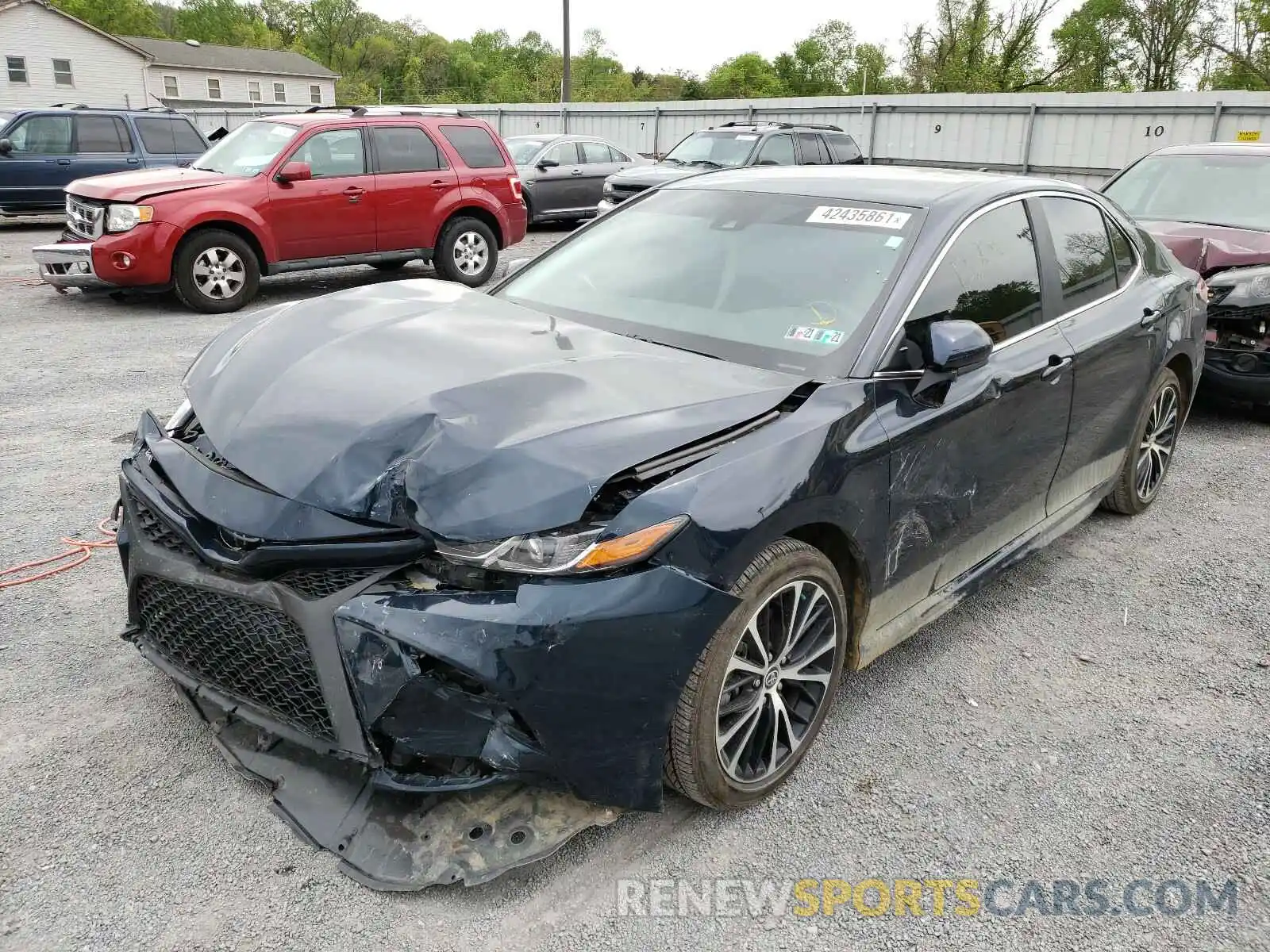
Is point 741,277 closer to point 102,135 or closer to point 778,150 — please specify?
point 778,150

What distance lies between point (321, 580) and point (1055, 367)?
281 centimetres

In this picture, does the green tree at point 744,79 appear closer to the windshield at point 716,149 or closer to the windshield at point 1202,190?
the windshield at point 716,149

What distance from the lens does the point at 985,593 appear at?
4.31 metres

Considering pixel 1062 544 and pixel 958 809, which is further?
pixel 1062 544

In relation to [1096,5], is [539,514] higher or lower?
lower

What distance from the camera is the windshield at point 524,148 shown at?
1665 cm

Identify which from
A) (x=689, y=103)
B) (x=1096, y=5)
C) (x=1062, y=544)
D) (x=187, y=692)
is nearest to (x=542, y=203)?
(x=689, y=103)

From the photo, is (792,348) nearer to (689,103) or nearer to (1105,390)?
(1105,390)

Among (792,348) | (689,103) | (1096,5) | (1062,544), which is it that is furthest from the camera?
(1096,5)

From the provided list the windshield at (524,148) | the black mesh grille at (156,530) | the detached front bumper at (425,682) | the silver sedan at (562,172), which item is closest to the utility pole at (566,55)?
→ the windshield at (524,148)

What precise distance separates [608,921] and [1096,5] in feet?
186

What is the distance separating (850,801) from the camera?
114 inches

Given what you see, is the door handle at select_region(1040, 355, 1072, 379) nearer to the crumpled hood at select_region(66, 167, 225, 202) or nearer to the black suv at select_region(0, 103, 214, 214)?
the crumpled hood at select_region(66, 167, 225, 202)

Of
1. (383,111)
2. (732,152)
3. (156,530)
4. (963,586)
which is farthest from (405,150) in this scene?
(963,586)
